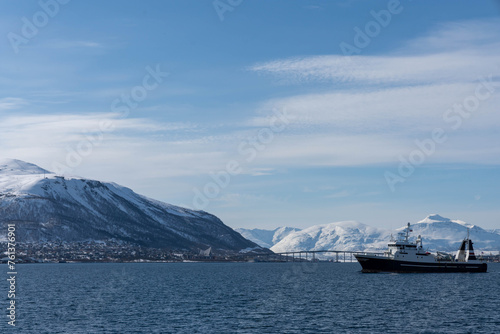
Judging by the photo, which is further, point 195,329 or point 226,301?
point 226,301

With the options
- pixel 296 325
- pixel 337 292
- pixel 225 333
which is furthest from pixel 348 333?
pixel 337 292

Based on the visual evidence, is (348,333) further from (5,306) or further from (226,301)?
(5,306)

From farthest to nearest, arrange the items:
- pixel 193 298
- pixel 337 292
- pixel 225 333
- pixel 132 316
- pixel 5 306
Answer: pixel 337 292, pixel 193 298, pixel 5 306, pixel 132 316, pixel 225 333

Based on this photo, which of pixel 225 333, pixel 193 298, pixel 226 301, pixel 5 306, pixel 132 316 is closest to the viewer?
pixel 225 333

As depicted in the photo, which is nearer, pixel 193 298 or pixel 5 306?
pixel 5 306

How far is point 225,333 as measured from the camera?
7844 cm

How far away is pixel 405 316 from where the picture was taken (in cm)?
9606

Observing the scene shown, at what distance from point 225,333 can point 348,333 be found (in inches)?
657

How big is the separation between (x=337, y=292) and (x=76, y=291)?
214 ft

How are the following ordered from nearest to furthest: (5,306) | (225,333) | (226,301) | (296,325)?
(225,333) → (296,325) → (5,306) → (226,301)

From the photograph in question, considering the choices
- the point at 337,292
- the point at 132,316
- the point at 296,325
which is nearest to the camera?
the point at 296,325

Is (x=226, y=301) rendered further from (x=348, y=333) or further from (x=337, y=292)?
(x=348, y=333)

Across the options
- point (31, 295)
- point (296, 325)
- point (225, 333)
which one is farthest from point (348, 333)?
point (31, 295)

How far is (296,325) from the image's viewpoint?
8544cm
